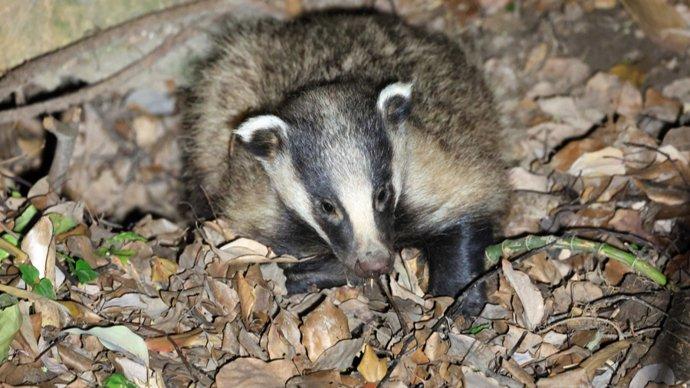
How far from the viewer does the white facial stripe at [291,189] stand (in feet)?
16.4

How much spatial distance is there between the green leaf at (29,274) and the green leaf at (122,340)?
1.66ft

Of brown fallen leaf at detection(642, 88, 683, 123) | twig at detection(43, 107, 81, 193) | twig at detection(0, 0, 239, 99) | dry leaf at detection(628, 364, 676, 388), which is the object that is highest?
twig at detection(0, 0, 239, 99)

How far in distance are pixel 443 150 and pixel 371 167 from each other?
28.6 inches

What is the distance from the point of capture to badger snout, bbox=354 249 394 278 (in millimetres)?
4656

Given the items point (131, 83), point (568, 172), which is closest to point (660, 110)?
point (568, 172)

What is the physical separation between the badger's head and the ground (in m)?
0.43

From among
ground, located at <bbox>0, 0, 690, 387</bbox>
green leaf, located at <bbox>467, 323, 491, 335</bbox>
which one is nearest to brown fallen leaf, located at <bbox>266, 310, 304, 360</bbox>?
ground, located at <bbox>0, 0, 690, 387</bbox>

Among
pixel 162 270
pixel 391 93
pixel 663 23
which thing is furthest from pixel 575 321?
pixel 663 23

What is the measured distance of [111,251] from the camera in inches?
206

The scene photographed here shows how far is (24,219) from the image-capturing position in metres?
5.21

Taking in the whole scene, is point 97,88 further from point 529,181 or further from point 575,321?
point 575,321

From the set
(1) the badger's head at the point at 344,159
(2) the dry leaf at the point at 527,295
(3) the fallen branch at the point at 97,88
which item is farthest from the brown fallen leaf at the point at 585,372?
(3) the fallen branch at the point at 97,88

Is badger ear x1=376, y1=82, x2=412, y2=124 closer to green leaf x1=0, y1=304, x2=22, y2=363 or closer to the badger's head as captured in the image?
the badger's head

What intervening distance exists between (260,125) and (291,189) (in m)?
0.48
